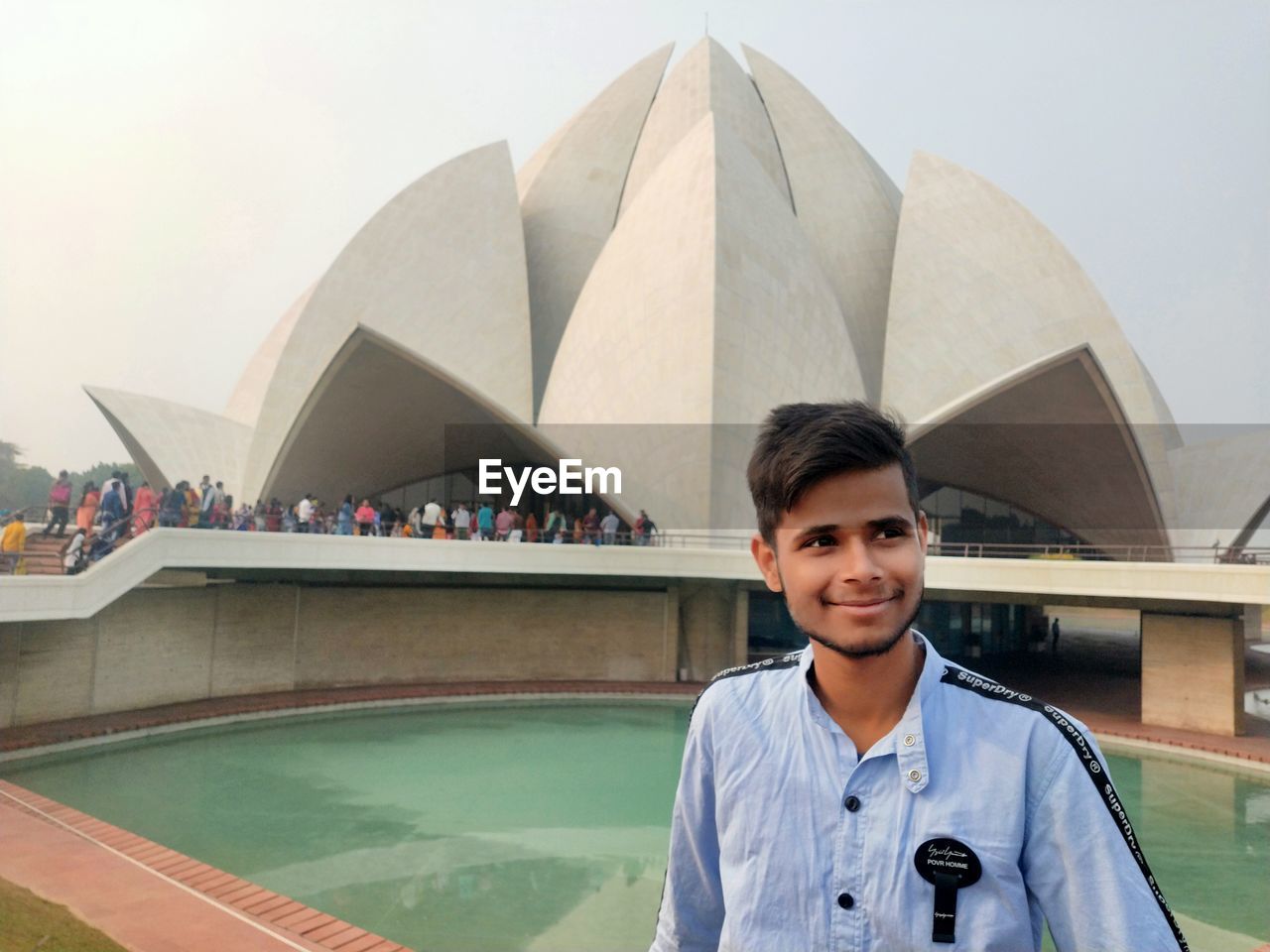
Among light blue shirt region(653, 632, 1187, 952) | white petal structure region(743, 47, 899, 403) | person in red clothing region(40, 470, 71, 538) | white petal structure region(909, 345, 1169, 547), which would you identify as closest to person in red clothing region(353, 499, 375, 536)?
person in red clothing region(40, 470, 71, 538)

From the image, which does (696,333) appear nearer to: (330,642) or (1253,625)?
(330,642)

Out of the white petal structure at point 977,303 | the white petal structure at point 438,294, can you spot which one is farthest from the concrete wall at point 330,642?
the white petal structure at point 977,303

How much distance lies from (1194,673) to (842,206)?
14626 millimetres

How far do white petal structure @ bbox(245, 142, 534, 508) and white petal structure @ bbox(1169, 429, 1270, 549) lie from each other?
539 inches

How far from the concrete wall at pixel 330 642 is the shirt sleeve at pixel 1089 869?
1058cm

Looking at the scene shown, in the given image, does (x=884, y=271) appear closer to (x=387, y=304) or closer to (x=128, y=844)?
(x=387, y=304)

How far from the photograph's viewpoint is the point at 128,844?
17.0 ft

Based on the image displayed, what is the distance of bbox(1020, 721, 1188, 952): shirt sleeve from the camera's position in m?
0.86

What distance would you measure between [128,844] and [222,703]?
19.5 feet

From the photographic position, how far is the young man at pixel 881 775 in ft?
2.90

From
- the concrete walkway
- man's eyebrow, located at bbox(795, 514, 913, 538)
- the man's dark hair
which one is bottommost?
the concrete walkway

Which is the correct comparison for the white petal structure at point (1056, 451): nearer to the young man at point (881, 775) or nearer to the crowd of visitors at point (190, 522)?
the crowd of visitors at point (190, 522)

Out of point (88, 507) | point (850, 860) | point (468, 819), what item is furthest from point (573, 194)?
point (850, 860)

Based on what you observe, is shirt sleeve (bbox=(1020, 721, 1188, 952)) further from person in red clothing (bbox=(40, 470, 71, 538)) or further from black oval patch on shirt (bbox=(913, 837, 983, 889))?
person in red clothing (bbox=(40, 470, 71, 538))
